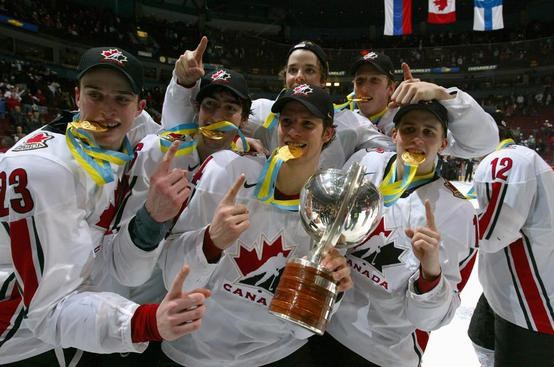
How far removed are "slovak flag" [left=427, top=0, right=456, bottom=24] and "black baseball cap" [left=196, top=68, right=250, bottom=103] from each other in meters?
11.4

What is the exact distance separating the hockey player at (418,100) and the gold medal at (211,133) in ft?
2.84

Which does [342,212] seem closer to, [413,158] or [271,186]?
[271,186]

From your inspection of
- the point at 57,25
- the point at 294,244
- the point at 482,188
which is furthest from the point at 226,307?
the point at 57,25

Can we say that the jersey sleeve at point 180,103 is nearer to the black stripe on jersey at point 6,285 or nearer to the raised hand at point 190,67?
the raised hand at point 190,67

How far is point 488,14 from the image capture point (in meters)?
11.8

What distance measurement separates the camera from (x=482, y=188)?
2424 mm

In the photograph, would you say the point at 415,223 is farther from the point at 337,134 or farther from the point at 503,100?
the point at 503,100

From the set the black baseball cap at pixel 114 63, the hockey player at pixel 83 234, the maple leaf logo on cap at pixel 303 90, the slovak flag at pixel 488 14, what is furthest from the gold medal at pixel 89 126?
the slovak flag at pixel 488 14

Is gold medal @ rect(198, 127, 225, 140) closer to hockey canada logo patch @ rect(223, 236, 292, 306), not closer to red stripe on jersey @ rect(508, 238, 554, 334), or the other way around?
hockey canada logo patch @ rect(223, 236, 292, 306)

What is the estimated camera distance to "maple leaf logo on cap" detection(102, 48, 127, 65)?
178cm

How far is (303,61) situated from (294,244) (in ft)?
4.50

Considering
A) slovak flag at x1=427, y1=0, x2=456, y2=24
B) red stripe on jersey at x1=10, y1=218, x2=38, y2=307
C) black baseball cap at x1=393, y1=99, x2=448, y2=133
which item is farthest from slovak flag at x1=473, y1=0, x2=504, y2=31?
red stripe on jersey at x1=10, y1=218, x2=38, y2=307

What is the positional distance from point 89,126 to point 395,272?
4.56 feet

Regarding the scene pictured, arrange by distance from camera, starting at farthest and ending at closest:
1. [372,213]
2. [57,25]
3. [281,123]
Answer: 1. [57,25]
2. [281,123]
3. [372,213]
